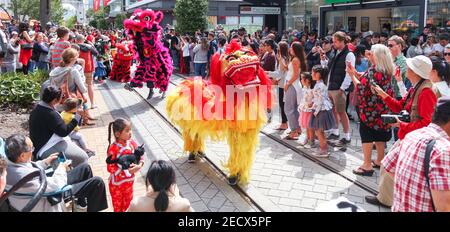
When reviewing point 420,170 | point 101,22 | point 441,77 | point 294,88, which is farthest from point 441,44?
point 101,22

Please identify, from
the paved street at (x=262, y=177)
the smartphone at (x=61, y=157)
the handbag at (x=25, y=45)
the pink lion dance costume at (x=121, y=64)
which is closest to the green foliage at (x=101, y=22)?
the pink lion dance costume at (x=121, y=64)

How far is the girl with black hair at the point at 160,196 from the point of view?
3055 mm

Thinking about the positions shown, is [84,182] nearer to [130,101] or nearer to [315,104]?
[315,104]

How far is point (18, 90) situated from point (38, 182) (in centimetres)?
634

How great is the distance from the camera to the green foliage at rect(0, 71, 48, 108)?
9047mm

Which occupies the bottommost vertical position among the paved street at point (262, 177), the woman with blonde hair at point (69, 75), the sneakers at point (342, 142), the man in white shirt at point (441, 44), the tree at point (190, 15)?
the paved street at point (262, 177)

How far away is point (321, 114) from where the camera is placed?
6500 mm

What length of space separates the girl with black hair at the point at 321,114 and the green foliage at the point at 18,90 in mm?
6038

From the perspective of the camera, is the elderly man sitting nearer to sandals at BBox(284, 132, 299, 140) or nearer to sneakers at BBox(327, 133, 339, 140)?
sandals at BBox(284, 132, 299, 140)

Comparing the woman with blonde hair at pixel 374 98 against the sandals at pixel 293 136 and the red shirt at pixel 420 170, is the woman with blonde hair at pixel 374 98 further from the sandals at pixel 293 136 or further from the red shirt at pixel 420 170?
the red shirt at pixel 420 170

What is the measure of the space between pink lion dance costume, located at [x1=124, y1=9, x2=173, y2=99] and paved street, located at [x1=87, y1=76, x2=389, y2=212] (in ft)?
7.85

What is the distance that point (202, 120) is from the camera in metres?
5.34

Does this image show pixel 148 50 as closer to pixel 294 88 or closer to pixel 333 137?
pixel 294 88

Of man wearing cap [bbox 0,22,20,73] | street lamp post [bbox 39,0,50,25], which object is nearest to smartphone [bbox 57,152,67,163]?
man wearing cap [bbox 0,22,20,73]
